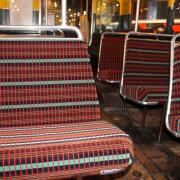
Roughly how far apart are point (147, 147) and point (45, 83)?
132 centimetres

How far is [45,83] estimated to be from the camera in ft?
6.31

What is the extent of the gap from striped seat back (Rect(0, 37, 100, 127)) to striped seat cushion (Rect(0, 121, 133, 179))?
0.39 meters

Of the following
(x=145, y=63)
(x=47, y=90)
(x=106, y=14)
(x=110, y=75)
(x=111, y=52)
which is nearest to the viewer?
(x=47, y=90)

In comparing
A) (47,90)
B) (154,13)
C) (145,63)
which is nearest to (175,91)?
(47,90)

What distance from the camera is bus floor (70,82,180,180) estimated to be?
224 centimetres

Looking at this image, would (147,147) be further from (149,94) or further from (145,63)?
(145,63)

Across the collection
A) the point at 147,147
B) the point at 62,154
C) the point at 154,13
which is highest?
the point at 154,13

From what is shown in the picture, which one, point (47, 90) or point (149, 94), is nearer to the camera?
point (47, 90)

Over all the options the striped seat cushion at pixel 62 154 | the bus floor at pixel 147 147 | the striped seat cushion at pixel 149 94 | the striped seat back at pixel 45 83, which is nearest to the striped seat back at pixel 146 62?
the striped seat cushion at pixel 149 94

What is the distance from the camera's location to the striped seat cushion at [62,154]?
1308mm

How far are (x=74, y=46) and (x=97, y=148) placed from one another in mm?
841

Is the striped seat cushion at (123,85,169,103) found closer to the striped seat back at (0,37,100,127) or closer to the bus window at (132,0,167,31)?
the striped seat back at (0,37,100,127)

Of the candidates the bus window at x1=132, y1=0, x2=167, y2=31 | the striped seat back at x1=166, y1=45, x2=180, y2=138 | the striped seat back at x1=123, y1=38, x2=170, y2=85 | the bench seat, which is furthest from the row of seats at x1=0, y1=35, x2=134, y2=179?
the bus window at x1=132, y1=0, x2=167, y2=31

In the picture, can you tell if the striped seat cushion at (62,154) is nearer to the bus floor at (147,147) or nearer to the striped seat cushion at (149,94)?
the bus floor at (147,147)
